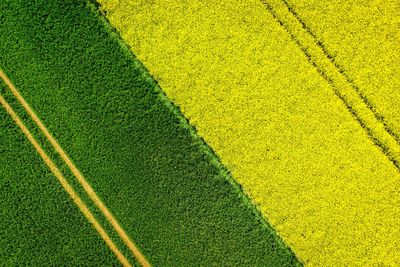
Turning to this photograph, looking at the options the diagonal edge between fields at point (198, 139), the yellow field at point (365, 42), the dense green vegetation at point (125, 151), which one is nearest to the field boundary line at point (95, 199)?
the dense green vegetation at point (125, 151)

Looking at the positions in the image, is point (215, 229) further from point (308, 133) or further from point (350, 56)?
point (350, 56)

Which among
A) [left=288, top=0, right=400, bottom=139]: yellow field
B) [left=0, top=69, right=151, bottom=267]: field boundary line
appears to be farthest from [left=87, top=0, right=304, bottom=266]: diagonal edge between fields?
[left=288, top=0, right=400, bottom=139]: yellow field

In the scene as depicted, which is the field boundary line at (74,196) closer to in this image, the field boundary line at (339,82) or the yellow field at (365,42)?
the field boundary line at (339,82)

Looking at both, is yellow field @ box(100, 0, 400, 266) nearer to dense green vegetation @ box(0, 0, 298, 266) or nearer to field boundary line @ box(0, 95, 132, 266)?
dense green vegetation @ box(0, 0, 298, 266)

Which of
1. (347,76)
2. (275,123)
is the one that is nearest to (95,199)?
(275,123)

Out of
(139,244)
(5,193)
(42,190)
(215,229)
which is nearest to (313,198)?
(215,229)
